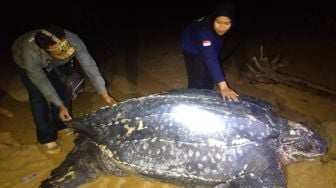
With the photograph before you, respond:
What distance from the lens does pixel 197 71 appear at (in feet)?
10.8

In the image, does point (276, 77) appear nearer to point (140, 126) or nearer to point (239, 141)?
point (239, 141)

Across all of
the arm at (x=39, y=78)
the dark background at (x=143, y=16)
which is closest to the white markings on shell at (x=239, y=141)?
the arm at (x=39, y=78)

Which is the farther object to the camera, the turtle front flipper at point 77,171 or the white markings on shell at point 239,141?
the turtle front flipper at point 77,171

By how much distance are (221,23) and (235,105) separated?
2.27 feet

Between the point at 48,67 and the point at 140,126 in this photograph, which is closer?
the point at 140,126

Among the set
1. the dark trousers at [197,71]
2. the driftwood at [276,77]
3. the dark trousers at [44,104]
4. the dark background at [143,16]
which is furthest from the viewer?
the dark background at [143,16]

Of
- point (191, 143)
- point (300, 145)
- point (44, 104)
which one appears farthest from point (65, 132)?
point (300, 145)

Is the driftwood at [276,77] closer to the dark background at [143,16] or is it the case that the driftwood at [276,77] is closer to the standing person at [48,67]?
the dark background at [143,16]

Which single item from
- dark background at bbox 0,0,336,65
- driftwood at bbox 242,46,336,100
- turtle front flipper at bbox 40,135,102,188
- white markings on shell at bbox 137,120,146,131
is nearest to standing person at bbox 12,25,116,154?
turtle front flipper at bbox 40,135,102,188

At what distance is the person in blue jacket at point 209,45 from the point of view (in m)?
2.58

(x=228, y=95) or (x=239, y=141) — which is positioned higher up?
(x=228, y=95)

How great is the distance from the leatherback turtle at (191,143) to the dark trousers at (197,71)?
2.35 feet

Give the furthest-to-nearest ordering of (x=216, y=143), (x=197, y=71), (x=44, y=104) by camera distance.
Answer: (x=197, y=71), (x=44, y=104), (x=216, y=143)

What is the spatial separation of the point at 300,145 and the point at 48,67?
2.19 m
